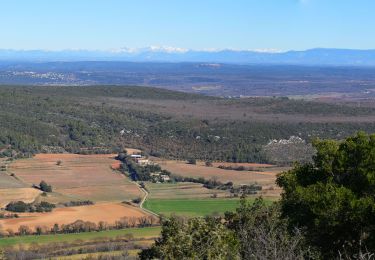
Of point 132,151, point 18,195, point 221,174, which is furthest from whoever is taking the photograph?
point 132,151

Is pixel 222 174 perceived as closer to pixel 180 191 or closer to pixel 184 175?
pixel 184 175

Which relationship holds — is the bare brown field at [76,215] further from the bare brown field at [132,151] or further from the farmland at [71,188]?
the bare brown field at [132,151]

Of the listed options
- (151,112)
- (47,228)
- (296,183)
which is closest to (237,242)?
(296,183)

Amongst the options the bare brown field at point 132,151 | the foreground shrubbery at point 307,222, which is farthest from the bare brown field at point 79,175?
the foreground shrubbery at point 307,222

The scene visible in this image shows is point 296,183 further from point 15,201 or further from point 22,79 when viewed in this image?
point 22,79

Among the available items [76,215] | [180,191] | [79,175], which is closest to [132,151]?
[79,175]

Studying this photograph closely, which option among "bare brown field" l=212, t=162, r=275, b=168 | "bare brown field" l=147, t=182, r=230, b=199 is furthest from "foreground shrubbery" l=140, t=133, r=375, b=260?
"bare brown field" l=212, t=162, r=275, b=168
